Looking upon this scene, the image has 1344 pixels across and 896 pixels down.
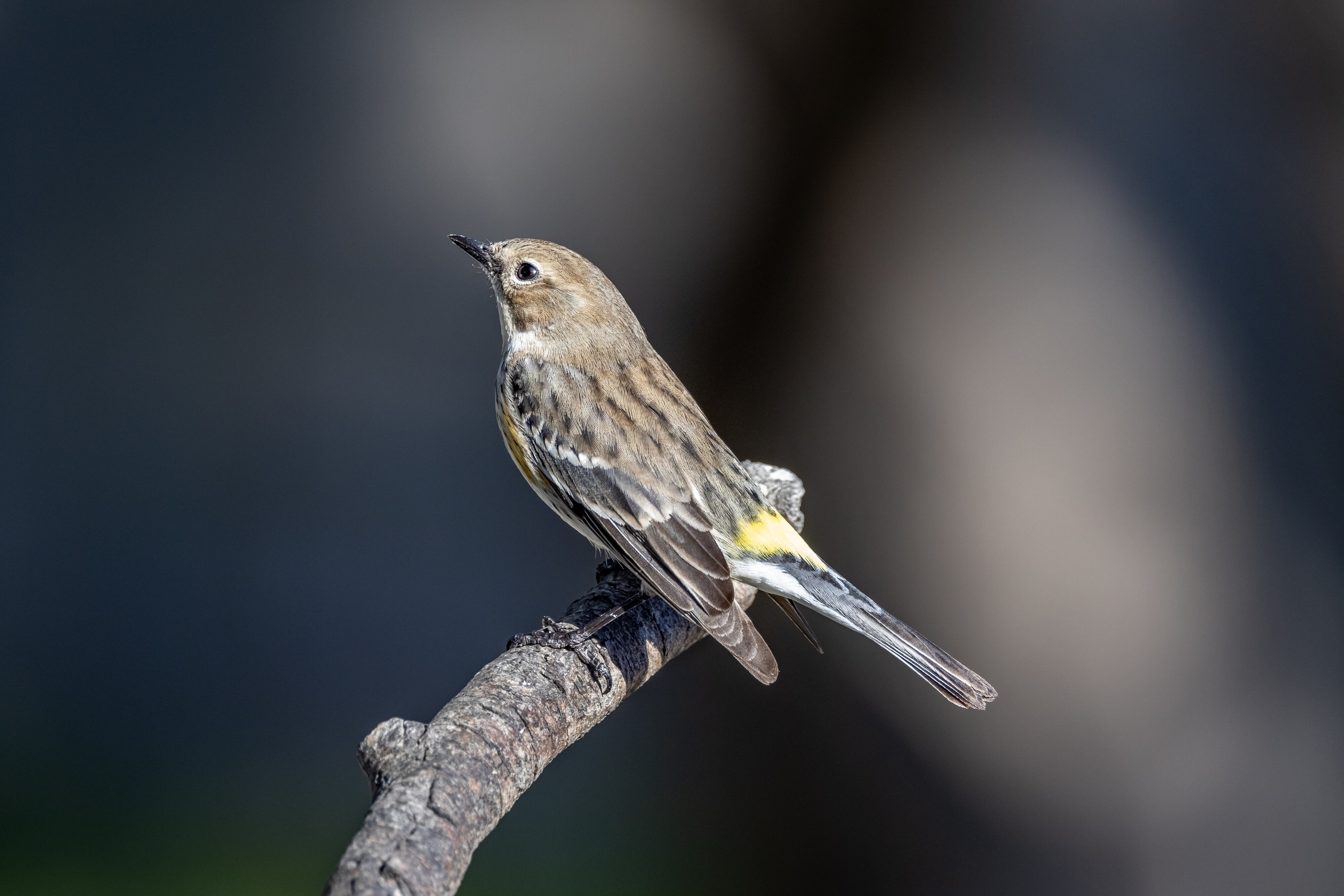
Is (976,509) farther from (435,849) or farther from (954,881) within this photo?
(435,849)

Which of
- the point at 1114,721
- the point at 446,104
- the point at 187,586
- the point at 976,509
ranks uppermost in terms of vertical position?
the point at 446,104

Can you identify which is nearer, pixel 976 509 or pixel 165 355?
pixel 976 509

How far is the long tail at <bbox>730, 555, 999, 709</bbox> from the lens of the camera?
3.44 meters

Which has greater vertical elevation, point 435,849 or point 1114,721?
point 1114,721

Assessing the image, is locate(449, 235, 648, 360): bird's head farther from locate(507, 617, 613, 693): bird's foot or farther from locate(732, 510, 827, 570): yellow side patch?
locate(507, 617, 613, 693): bird's foot

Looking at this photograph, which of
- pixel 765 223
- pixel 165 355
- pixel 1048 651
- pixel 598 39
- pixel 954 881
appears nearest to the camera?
pixel 1048 651

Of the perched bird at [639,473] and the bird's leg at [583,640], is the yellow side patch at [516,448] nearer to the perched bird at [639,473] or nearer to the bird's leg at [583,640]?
the perched bird at [639,473]

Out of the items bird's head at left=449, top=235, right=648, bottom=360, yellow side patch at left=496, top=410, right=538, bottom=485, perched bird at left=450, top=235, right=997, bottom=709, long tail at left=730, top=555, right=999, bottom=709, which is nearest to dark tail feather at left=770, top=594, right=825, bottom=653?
perched bird at left=450, top=235, right=997, bottom=709

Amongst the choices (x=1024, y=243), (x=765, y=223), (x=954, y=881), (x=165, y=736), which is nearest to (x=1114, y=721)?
(x=954, y=881)

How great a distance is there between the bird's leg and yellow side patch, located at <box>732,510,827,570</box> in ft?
1.57

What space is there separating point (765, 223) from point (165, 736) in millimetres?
5300

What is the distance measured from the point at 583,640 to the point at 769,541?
89cm

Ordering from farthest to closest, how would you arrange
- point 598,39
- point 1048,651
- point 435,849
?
point 598,39, point 1048,651, point 435,849

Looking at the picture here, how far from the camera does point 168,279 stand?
750 centimetres
